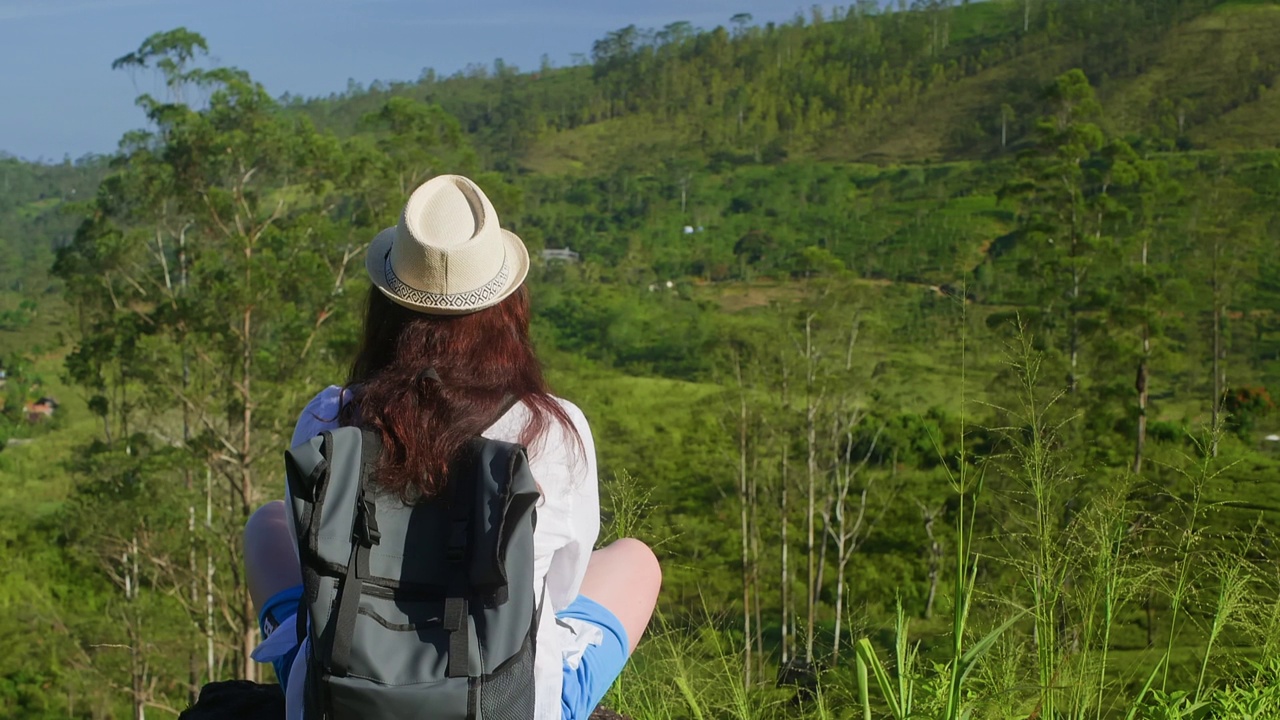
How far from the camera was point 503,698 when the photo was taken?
1.23 metres

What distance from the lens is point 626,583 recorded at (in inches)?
64.4

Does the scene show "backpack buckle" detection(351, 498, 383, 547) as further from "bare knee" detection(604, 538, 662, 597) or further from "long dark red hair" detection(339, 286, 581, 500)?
"bare knee" detection(604, 538, 662, 597)

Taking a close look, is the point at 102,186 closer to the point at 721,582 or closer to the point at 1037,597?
the point at 721,582

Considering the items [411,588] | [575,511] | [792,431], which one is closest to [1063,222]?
[792,431]

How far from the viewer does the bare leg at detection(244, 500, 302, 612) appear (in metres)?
1.56

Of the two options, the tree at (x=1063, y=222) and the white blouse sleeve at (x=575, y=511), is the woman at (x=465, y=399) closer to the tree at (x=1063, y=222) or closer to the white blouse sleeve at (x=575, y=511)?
the white blouse sleeve at (x=575, y=511)

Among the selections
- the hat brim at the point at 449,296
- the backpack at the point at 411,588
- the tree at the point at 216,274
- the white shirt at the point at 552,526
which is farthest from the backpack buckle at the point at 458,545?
the tree at the point at 216,274

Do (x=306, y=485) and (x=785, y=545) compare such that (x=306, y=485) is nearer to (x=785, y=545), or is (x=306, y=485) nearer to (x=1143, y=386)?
(x=785, y=545)

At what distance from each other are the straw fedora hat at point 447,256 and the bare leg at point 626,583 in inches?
17.8

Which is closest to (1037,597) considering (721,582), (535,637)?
(535,637)

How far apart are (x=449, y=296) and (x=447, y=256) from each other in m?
0.05

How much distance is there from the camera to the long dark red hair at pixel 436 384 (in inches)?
49.3

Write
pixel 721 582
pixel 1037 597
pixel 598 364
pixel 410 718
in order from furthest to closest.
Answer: pixel 598 364 → pixel 721 582 → pixel 1037 597 → pixel 410 718

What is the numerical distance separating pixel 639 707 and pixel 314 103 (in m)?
66.0
